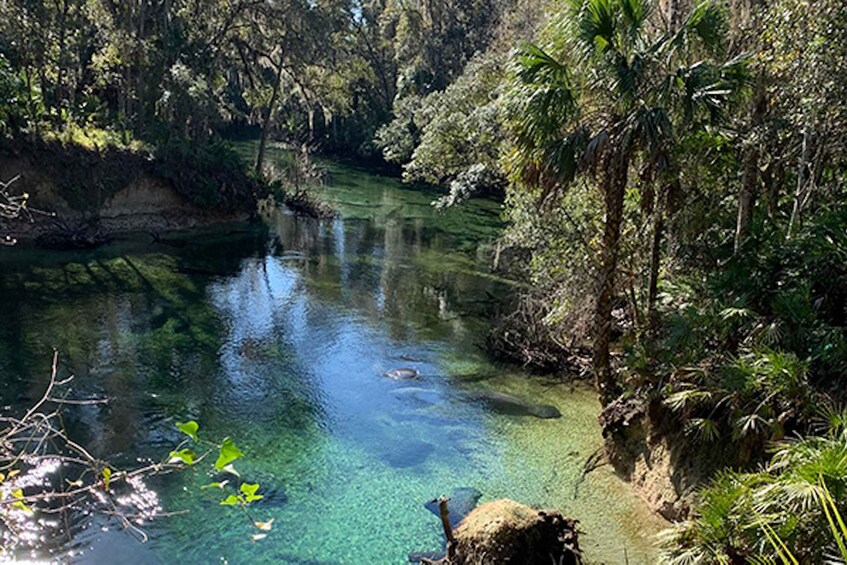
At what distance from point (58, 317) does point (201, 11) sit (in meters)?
18.5

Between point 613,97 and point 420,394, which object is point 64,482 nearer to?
point 420,394

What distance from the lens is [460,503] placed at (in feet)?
30.3

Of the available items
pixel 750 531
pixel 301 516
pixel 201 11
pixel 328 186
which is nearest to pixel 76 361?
pixel 301 516

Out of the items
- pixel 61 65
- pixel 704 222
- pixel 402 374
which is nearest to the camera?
pixel 704 222

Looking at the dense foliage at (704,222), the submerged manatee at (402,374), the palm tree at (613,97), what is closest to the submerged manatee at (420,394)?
the submerged manatee at (402,374)

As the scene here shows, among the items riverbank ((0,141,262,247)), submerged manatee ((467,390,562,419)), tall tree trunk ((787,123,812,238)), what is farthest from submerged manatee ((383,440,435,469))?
riverbank ((0,141,262,247))

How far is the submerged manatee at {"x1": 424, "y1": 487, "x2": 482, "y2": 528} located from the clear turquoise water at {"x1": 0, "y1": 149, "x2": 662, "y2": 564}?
0.16m

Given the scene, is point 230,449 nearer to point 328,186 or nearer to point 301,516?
point 301,516

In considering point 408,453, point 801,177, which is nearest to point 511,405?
point 408,453

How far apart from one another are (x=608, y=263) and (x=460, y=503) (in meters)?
4.13

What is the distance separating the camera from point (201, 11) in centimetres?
2908

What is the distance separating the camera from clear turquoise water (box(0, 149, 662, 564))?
8.51 metres

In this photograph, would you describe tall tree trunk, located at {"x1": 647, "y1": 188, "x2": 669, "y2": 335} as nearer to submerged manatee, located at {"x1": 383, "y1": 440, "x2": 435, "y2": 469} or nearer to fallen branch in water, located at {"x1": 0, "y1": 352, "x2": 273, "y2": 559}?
submerged manatee, located at {"x1": 383, "y1": 440, "x2": 435, "y2": 469}

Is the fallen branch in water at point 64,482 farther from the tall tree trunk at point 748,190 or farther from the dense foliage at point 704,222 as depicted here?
the tall tree trunk at point 748,190
